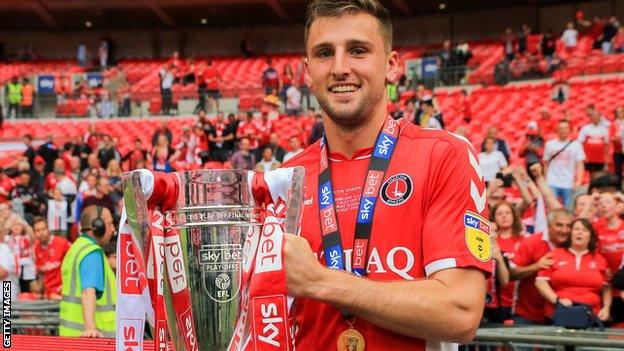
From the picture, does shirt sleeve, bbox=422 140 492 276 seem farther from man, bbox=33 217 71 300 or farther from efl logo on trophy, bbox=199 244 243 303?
man, bbox=33 217 71 300

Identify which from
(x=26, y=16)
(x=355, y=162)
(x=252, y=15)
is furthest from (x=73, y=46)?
(x=355, y=162)

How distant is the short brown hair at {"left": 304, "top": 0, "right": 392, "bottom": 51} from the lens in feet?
7.26

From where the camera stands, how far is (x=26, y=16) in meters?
31.0

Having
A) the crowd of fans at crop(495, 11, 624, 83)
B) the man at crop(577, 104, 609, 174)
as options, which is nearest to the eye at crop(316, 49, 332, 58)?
the man at crop(577, 104, 609, 174)

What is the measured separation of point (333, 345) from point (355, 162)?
1.41 ft

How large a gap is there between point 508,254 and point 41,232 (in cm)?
463

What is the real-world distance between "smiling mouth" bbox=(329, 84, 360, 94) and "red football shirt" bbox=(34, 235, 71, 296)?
6.48 m

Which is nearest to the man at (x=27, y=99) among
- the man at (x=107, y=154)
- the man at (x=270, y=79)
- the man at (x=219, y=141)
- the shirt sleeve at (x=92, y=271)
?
the man at (x=270, y=79)

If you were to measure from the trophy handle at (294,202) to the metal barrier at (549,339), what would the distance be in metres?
2.85

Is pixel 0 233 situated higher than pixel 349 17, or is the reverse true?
pixel 349 17

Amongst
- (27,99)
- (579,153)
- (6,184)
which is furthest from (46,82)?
(579,153)

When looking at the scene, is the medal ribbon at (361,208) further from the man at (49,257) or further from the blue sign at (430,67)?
the blue sign at (430,67)

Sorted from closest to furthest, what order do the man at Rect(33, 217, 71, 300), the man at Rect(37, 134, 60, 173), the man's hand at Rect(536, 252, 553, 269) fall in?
1. the man's hand at Rect(536, 252, 553, 269)
2. the man at Rect(33, 217, 71, 300)
3. the man at Rect(37, 134, 60, 173)

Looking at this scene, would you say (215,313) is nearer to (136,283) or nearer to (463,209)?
(136,283)
